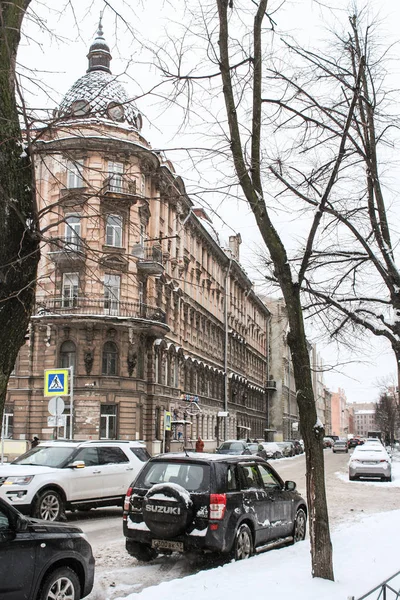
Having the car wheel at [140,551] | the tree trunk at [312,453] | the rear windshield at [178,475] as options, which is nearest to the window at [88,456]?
the rear windshield at [178,475]

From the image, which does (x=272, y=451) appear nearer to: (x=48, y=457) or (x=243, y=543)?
(x=48, y=457)

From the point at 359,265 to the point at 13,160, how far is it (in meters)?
11.5

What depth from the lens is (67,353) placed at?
36719 millimetres

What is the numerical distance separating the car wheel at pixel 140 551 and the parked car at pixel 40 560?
2.31 meters

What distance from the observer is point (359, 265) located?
51.9 feet

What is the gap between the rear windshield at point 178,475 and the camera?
8.99 meters

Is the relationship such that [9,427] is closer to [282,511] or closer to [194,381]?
[194,381]

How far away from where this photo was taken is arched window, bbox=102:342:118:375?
36531 mm

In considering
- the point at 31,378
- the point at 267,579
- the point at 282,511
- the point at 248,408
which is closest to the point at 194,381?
the point at 31,378

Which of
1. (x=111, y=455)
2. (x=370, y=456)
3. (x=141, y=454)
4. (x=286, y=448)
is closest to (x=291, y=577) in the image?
(x=111, y=455)

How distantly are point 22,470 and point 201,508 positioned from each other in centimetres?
566

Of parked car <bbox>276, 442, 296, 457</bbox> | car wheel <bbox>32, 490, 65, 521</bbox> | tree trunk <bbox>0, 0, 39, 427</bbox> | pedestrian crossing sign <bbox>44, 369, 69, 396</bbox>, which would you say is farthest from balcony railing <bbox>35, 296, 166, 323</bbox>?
tree trunk <bbox>0, 0, 39, 427</bbox>

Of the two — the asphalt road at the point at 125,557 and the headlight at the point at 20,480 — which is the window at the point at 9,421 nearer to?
the asphalt road at the point at 125,557

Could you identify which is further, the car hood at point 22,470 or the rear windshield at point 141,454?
the rear windshield at point 141,454
